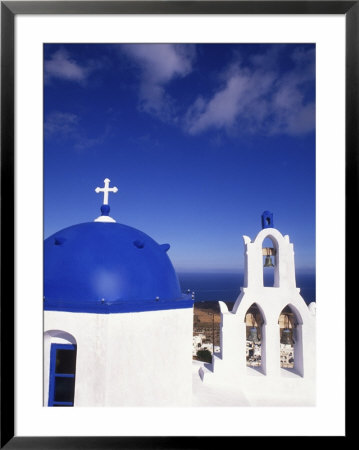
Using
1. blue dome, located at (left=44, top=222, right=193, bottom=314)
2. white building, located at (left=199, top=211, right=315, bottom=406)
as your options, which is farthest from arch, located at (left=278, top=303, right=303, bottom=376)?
blue dome, located at (left=44, top=222, right=193, bottom=314)

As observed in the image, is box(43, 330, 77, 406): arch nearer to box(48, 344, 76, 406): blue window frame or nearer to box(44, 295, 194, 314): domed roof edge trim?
box(48, 344, 76, 406): blue window frame

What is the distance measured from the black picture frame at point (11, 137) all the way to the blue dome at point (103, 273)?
1044 millimetres

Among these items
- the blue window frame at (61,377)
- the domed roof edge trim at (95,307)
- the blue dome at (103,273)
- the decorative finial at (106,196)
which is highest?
the decorative finial at (106,196)

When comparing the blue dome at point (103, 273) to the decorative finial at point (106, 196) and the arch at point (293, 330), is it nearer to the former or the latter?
the decorative finial at point (106, 196)

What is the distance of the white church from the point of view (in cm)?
288

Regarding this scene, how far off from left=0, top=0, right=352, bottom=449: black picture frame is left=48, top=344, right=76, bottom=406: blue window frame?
3.08ft

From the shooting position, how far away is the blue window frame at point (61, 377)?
111 inches

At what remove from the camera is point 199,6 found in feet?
6.16

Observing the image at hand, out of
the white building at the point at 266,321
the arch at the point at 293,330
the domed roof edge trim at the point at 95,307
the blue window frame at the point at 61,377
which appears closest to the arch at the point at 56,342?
the blue window frame at the point at 61,377

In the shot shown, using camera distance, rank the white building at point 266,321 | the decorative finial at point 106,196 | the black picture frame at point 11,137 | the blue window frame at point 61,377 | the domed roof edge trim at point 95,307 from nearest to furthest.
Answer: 1. the black picture frame at point 11,137
2. the blue window frame at point 61,377
3. the domed roof edge trim at point 95,307
4. the decorative finial at point 106,196
5. the white building at point 266,321

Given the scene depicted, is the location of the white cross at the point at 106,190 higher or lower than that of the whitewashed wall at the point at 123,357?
higher

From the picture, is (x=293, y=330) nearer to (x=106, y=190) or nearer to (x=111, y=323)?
(x=111, y=323)

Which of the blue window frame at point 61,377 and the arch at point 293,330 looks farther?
the arch at point 293,330

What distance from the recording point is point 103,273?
3033 millimetres
